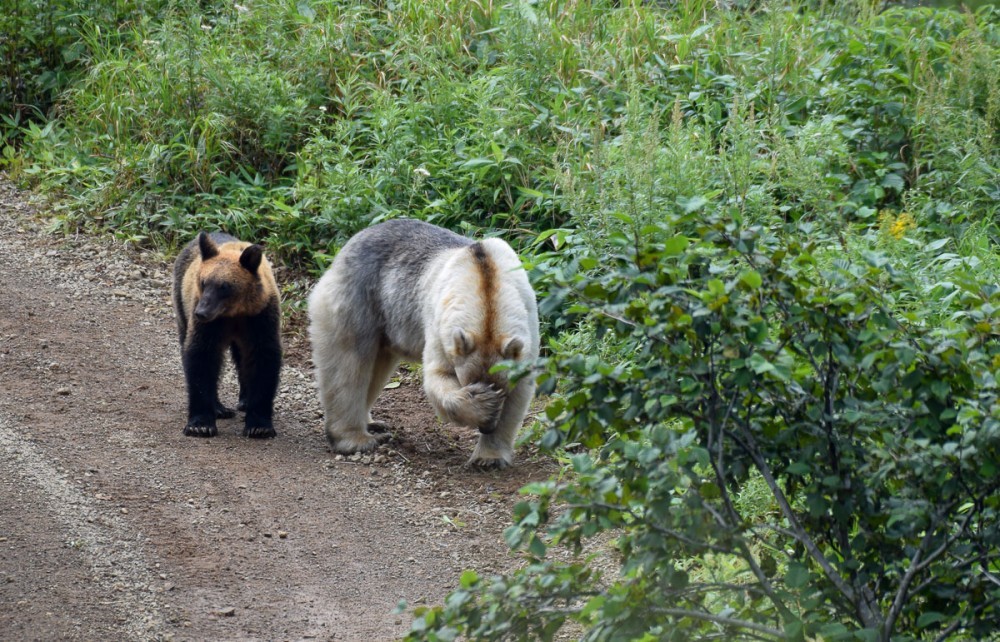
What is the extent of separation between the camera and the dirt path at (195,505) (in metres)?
4.98

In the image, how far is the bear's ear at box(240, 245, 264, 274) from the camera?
6992 millimetres

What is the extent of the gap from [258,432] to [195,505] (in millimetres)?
1101

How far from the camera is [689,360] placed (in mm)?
3127

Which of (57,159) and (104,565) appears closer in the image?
(104,565)

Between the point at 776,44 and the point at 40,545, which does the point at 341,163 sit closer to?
the point at 776,44

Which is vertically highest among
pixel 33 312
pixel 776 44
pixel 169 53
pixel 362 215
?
pixel 776 44

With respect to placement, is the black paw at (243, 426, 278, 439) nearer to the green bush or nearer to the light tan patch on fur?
the light tan patch on fur

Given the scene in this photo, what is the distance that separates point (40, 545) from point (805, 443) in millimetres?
3731

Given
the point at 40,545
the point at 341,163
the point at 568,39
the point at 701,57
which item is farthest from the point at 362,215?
the point at 40,545

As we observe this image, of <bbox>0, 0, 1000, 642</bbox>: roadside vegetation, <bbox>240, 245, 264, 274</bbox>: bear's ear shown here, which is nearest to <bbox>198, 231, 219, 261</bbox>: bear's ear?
<bbox>240, 245, 264, 274</bbox>: bear's ear

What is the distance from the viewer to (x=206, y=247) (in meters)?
7.12

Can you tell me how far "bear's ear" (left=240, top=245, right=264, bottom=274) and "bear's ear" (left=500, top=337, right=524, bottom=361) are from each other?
1807 millimetres

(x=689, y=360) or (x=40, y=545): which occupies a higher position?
(x=689, y=360)

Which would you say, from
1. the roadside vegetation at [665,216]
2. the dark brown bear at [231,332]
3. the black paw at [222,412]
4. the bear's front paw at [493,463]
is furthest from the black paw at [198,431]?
the roadside vegetation at [665,216]
